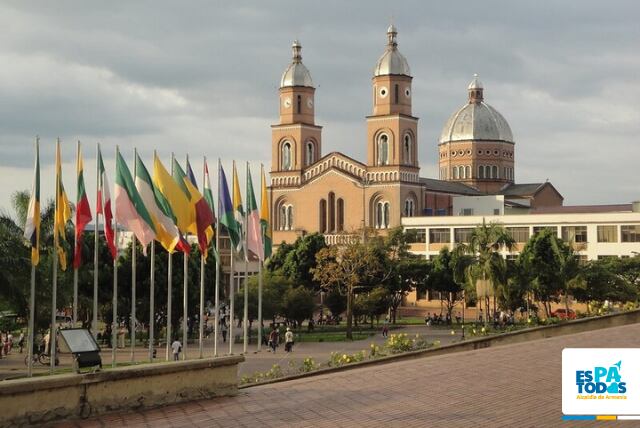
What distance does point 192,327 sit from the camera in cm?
5572

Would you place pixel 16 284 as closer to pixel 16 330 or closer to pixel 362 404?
pixel 362 404

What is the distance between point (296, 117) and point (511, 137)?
26.3 meters

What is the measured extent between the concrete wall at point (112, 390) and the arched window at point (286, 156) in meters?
71.3

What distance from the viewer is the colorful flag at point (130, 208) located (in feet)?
84.3

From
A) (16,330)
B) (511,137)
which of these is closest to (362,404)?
(16,330)

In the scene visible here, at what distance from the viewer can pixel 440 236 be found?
3078 inches

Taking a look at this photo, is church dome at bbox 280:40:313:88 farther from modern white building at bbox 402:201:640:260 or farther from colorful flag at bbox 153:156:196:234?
colorful flag at bbox 153:156:196:234

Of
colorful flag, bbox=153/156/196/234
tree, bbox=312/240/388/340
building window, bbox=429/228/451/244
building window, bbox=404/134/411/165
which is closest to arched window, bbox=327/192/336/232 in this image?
building window, bbox=404/134/411/165

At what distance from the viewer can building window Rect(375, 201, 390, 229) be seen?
80438mm

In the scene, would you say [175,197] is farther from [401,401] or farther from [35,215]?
[401,401]

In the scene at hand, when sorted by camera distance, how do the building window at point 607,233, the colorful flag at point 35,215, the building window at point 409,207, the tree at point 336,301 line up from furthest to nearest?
the building window at point 409,207 < the building window at point 607,233 < the tree at point 336,301 < the colorful flag at point 35,215

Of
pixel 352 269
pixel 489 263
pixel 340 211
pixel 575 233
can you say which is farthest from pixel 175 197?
pixel 340 211

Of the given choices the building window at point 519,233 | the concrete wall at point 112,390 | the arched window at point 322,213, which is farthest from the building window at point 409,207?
the concrete wall at point 112,390

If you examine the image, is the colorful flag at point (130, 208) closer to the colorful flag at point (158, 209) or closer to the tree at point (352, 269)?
the colorful flag at point (158, 209)
